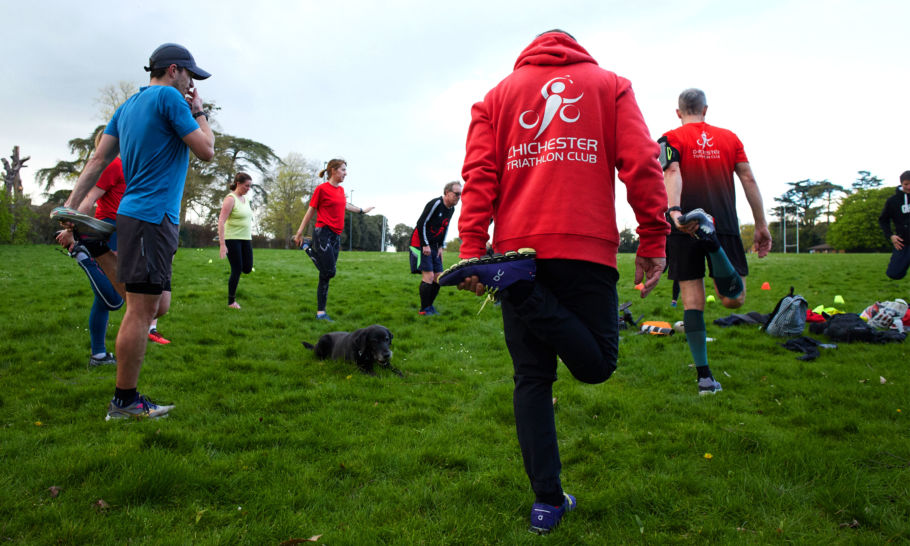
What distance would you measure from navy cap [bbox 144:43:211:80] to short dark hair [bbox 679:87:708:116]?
4055 millimetres

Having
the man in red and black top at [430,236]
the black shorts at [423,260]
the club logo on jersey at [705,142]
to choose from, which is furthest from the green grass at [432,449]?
the black shorts at [423,260]

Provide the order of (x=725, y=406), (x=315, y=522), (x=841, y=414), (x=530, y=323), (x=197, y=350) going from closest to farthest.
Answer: (x=530, y=323)
(x=315, y=522)
(x=841, y=414)
(x=725, y=406)
(x=197, y=350)

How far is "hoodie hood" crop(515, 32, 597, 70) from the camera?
2.27 m

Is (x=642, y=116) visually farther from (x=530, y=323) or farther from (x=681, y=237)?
(x=681, y=237)

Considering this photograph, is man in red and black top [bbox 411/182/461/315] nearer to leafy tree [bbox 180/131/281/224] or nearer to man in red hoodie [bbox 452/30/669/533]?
man in red hoodie [bbox 452/30/669/533]

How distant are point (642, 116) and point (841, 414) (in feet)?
9.78

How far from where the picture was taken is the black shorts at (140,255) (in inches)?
128

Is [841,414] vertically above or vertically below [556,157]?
below

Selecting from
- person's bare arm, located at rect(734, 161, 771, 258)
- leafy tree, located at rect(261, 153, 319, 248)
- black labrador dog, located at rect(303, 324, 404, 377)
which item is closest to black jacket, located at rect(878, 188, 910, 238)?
person's bare arm, located at rect(734, 161, 771, 258)

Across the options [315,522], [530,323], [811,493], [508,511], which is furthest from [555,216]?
[811,493]

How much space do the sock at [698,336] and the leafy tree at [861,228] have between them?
7533cm

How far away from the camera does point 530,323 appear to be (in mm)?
2014

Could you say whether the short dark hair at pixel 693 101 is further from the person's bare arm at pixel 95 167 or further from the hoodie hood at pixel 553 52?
the person's bare arm at pixel 95 167

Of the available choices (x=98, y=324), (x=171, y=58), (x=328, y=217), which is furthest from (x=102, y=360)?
(x=328, y=217)
